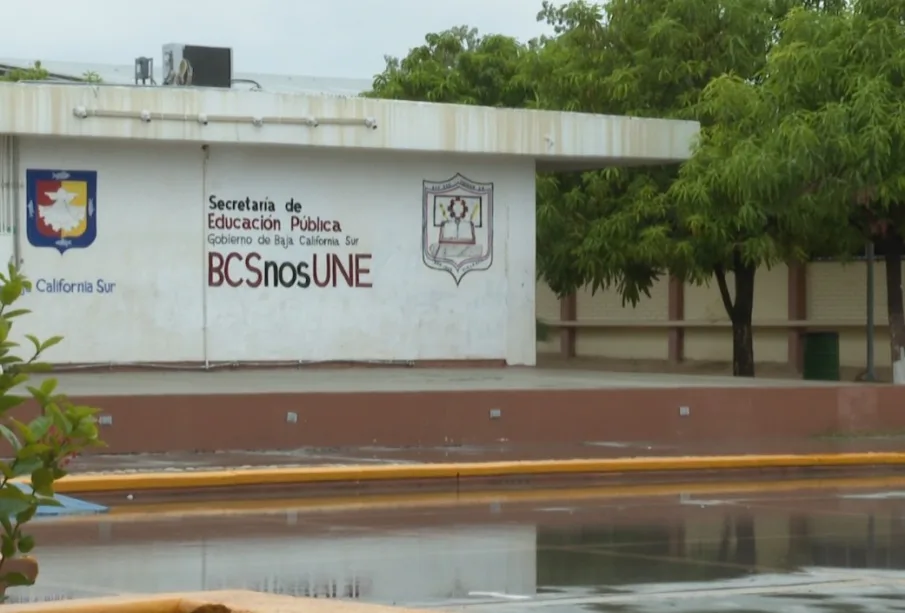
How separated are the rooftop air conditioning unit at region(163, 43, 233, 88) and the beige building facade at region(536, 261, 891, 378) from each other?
1234 cm

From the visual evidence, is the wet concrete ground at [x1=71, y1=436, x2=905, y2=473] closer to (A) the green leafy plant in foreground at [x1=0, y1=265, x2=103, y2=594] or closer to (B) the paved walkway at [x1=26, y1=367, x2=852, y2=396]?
(B) the paved walkway at [x1=26, y1=367, x2=852, y2=396]

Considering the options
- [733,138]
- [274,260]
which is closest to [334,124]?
[274,260]

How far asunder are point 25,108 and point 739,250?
38.0 feet

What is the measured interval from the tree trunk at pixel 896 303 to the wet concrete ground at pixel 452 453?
2674 millimetres

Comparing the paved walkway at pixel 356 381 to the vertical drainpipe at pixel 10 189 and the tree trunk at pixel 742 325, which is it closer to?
the vertical drainpipe at pixel 10 189

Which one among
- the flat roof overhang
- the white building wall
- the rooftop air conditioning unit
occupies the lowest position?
the white building wall

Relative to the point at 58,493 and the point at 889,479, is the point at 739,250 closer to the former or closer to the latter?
the point at 889,479

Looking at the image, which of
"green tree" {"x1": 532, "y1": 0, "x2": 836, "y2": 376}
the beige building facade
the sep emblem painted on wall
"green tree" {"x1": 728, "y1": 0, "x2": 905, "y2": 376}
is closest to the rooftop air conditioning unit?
the sep emblem painted on wall

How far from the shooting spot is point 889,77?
22969 mm

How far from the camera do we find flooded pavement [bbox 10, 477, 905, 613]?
10.1 metres

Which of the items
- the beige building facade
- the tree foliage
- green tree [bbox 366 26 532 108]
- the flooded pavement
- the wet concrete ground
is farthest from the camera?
green tree [bbox 366 26 532 108]

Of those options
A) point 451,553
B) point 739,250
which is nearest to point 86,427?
point 451,553

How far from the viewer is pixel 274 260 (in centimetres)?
2355

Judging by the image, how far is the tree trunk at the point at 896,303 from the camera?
968 inches
